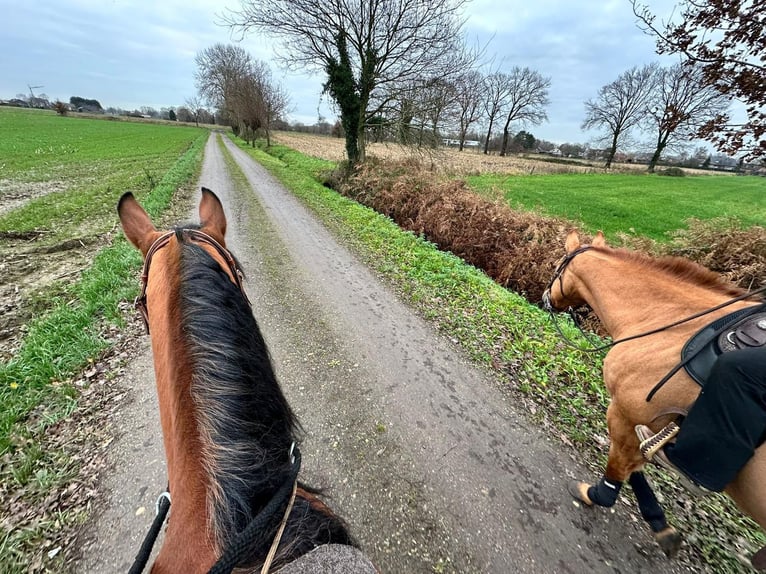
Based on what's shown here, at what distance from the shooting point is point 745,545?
215 centimetres

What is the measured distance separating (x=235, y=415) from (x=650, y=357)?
8.29 feet

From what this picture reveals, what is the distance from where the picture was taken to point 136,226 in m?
1.79

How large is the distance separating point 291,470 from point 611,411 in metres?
2.39

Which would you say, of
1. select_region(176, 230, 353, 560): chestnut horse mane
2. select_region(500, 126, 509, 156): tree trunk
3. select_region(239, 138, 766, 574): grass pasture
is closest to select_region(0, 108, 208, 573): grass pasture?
select_region(176, 230, 353, 560): chestnut horse mane

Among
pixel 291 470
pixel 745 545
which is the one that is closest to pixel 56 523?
pixel 291 470

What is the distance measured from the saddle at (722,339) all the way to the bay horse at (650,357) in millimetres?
90

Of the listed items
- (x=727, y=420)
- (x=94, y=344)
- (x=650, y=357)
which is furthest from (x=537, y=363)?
(x=94, y=344)

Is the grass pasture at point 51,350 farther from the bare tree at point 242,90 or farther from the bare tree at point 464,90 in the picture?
the bare tree at point 242,90

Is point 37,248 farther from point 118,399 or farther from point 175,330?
point 175,330

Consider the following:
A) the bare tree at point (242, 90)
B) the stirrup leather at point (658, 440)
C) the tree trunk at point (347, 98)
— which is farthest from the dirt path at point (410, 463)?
the bare tree at point (242, 90)

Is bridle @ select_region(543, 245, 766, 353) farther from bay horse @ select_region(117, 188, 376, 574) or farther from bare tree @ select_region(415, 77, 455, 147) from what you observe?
bare tree @ select_region(415, 77, 455, 147)

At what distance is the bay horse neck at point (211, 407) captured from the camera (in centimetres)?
85

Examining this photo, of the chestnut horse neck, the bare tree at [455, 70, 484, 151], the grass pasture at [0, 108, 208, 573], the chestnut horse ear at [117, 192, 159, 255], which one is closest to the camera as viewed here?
the chestnut horse ear at [117, 192, 159, 255]

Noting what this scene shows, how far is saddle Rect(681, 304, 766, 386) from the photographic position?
1628 millimetres
